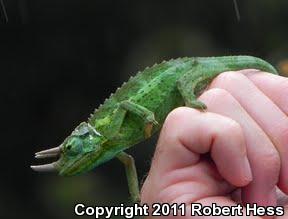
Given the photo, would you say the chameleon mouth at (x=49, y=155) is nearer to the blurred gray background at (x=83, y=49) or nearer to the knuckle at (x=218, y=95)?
the knuckle at (x=218, y=95)

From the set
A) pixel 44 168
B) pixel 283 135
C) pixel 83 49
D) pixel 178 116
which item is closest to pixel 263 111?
pixel 283 135

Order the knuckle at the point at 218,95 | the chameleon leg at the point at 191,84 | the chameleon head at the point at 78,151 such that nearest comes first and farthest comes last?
the knuckle at the point at 218,95 → the chameleon head at the point at 78,151 → the chameleon leg at the point at 191,84

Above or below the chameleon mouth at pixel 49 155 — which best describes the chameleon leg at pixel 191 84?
above

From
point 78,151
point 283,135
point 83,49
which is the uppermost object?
point 283,135

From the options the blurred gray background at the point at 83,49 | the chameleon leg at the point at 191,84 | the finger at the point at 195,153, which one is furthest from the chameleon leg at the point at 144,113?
the blurred gray background at the point at 83,49

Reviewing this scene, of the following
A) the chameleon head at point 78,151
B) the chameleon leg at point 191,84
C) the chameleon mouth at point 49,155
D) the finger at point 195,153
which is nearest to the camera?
the finger at point 195,153

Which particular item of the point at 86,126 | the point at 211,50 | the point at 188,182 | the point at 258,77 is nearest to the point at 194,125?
the point at 188,182

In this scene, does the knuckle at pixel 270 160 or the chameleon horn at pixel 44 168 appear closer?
the knuckle at pixel 270 160

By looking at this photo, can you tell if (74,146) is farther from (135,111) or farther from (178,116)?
(178,116)
